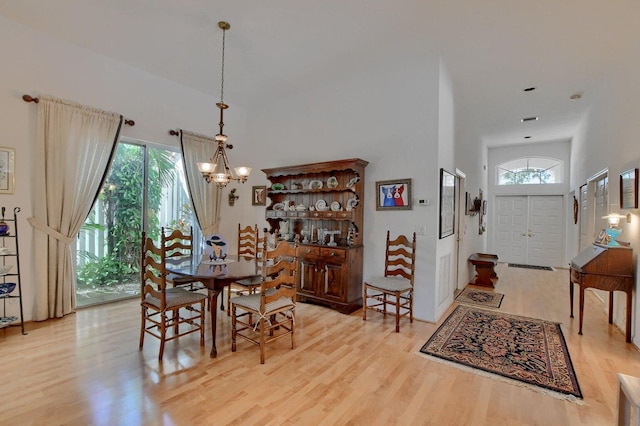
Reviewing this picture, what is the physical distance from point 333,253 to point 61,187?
345 cm

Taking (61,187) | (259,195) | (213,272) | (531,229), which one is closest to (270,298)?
(213,272)

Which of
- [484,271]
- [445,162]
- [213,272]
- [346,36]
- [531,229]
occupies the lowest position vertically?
[484,271]

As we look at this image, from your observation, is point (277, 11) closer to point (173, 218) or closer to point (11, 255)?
point (173, 218)

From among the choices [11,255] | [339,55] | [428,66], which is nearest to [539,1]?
[428,66]

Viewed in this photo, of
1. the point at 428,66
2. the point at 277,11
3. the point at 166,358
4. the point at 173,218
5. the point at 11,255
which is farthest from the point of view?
the point at 173,218

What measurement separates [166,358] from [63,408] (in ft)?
2.52

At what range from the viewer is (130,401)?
2084 mm

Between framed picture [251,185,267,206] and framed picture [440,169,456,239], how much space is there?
9.99 feet

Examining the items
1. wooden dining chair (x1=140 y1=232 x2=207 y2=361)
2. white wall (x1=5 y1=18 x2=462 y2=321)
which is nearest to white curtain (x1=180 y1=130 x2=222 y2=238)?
white wall (x1=5 y1=18 x2=462 y2=321)

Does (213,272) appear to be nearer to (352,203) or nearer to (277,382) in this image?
(277,382)

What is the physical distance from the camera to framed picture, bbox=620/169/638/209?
320 centimetres

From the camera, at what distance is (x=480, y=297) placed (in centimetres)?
491

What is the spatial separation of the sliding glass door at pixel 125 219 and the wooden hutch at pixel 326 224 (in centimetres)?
167

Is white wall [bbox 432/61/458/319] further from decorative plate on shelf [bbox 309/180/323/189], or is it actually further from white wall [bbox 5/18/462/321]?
decorative plate on shelf [bbox 309/180/323/189]
